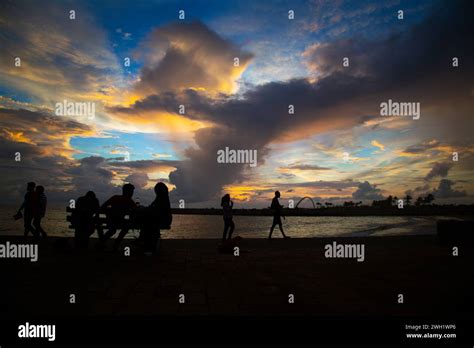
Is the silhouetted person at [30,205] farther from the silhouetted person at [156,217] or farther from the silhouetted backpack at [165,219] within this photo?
the silhouetted backpack at [165,219]

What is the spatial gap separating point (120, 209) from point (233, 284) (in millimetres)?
4408

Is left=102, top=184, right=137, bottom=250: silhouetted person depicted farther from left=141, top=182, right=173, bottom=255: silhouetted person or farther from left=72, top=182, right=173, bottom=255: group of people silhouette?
left=141, top=182, right=173, bottom=255: silhouetted person

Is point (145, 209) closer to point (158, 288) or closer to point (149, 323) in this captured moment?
point (158, 288)

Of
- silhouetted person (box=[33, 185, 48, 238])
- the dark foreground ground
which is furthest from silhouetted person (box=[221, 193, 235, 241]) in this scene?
silhouetted person (box=[33, 185, 48, 238])

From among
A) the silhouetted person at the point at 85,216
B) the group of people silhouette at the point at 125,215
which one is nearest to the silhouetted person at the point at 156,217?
the group of people silhouette at the point at 125,215

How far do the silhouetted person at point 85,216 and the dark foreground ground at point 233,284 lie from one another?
58cm

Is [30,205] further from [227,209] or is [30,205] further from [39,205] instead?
[227,209]

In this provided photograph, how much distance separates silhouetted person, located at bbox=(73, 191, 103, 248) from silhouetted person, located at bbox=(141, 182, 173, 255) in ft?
5.13

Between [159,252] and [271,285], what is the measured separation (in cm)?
467

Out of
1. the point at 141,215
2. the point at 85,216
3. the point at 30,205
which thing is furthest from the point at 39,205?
the point at 141,215

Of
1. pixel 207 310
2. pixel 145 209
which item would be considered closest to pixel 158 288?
pixel 207 310

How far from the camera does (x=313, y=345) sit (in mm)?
3598

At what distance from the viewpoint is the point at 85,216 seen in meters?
9.09

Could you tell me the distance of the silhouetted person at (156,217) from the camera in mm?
8500
